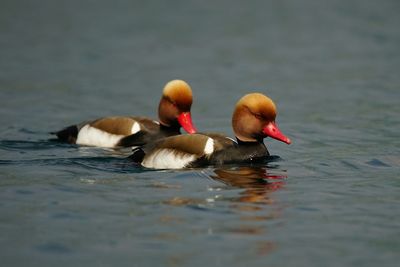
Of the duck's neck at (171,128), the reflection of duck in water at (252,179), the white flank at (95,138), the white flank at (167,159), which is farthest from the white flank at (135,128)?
the reflection of duck in water at (252,179)

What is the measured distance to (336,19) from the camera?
27.5 meters

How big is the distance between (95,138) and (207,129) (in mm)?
2614

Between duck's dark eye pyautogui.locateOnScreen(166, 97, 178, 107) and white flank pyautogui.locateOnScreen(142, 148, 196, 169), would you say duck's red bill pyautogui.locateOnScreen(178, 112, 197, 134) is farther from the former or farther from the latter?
white flank pyautogui.locateOnScreen(142, 148, 196, 169)

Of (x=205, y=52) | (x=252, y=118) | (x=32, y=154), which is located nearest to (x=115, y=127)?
(x=32, y=154)

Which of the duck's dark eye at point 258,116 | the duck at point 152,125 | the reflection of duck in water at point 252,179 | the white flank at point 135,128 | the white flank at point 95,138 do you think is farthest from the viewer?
the white flank at point 95,138

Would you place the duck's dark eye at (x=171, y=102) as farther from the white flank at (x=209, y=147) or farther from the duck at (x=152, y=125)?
the white flank at (x=209, y=147)

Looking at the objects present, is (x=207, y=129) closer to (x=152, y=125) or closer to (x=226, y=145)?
(x=152, y=125)

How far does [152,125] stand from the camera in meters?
13.4

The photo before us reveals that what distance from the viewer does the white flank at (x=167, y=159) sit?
438 inches

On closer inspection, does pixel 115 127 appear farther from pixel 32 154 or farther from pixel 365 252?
pixel 365 252

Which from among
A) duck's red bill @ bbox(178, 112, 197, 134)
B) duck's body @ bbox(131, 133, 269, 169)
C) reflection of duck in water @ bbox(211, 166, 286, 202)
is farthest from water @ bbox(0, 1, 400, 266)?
duck's red bill @ bbox(178, 112, 197, 134)

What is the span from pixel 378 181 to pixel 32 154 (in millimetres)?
4717

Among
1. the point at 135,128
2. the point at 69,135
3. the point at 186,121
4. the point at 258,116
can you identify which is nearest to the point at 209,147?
the point at 258,116

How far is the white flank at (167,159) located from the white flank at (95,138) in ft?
6.53
